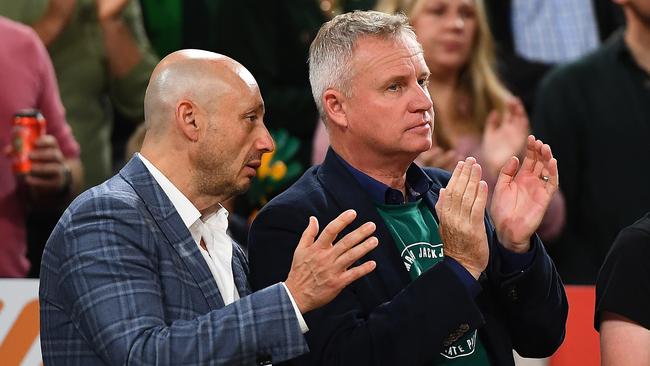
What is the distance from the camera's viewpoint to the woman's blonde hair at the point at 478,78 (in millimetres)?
3898

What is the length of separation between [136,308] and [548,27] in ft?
8.47

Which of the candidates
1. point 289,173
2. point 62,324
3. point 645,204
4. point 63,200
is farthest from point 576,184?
point 62,324

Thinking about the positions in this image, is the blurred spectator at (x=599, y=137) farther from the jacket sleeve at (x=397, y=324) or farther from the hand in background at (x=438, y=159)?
the jacket sleeve at (x=397, y=324)

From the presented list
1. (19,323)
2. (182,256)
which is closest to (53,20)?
(19,323)

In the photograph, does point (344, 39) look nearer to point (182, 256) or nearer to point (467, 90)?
point (182, 256)

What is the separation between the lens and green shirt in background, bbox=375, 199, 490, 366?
7.72ft

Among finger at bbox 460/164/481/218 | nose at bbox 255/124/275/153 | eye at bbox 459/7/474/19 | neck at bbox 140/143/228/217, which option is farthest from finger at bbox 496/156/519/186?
eye at bbox 459/7/474/19

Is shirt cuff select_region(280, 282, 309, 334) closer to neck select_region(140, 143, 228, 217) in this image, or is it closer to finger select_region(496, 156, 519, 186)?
neck select_region(140, 143, 228, 217)

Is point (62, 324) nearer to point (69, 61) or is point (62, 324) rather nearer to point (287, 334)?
point (287, 334)

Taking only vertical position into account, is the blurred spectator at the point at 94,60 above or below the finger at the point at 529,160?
below

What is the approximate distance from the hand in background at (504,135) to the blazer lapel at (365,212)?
1383 mm

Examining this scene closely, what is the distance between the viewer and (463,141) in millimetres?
3863

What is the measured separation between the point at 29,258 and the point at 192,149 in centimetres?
145

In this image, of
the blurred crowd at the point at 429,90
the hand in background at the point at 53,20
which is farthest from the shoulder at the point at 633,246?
the hand in background at the point at 53,20
